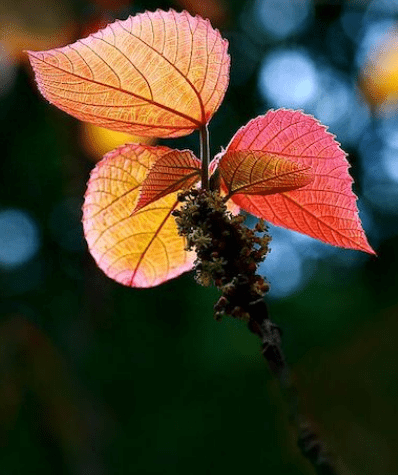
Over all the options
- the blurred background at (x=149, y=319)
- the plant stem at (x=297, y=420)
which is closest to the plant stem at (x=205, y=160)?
the plant stem at (x=297, y=420)

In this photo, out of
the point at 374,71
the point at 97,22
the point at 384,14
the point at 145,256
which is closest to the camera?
the point at 145,256

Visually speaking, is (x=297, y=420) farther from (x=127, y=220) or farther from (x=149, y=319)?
(x=149, y=319)

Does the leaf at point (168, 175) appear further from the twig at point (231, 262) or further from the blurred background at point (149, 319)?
the blurred background at point (149, 319)

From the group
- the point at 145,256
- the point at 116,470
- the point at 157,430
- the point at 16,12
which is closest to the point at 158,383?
the point at 157,430

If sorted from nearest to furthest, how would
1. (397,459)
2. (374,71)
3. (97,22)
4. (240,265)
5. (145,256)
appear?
(240,265) → (145,256) → (397,459) → (97,22) → (374,71)

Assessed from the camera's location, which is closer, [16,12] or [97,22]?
[16,12]

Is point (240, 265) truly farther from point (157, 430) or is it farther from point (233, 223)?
point (157, 430)
